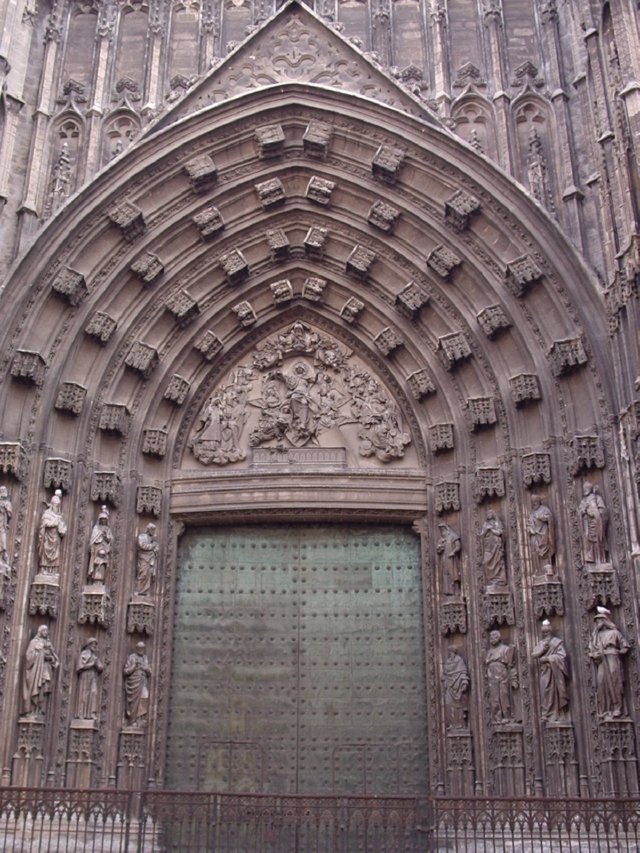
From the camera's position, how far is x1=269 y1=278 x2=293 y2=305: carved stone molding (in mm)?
13398

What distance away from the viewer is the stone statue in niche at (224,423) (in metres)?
12.8

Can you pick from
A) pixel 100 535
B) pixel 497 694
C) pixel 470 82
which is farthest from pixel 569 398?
pixel 100 535

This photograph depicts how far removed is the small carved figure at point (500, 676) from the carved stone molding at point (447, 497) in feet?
5.33

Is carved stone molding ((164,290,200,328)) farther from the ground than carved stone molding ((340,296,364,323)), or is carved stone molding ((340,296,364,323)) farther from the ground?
carved stone molding ((340,296,364,323))

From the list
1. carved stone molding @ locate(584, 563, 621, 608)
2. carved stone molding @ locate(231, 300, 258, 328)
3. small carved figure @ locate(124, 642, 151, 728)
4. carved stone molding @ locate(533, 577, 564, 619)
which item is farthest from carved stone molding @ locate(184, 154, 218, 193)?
carved stone molding @ locate(584, 563, 621, 608)

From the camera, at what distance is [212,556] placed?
1259cm

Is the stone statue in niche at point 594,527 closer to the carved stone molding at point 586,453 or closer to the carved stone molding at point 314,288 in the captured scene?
the carved stone molding at point 586,453

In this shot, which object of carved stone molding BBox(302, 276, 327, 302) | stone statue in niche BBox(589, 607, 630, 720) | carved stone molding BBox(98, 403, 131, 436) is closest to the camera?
stone statue in niche BBox(589, 607, 630, 720)

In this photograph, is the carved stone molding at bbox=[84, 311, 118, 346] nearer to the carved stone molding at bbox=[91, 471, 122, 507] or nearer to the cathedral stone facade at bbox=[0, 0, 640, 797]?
the cathedral stone facade at bbox=[0, 0, 640, 797]

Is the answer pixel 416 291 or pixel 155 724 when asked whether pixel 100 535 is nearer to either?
pixel 155 724

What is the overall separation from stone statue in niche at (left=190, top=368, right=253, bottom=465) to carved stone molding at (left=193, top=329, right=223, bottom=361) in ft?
1.51

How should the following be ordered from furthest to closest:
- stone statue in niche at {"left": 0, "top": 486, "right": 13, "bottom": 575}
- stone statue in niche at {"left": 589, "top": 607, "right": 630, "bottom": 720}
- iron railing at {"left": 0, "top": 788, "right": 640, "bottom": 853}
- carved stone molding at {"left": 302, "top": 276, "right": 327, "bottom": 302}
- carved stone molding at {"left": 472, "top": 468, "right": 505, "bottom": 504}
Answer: carved stone molding at {"left": 302, "top": 276, "right": 327, "bottom": 302} < carved stone molding at {"left": 472, "top": 468, "right": 505, "bottom": 504} < stone statue in niche at {"left": 0, "top": 486, "right": 13, "bottom": 575} < stone statue in niche at {"left": 589, "top": 607, "right": 630, "bottom": 720} < iron railing at {"left": 0, "top": 788, "right": 640, "bottom": 853}

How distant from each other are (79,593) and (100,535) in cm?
70

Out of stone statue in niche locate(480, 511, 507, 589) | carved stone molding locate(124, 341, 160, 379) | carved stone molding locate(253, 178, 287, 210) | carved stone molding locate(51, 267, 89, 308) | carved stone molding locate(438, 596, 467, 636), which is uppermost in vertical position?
carved stone molding locate(253, 178, 287, 210)
